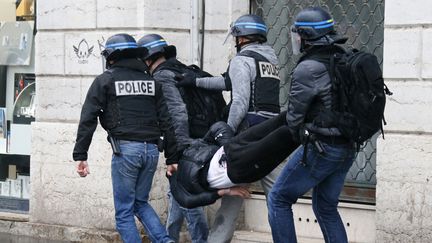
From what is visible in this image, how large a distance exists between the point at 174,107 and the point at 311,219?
1828 millimetres

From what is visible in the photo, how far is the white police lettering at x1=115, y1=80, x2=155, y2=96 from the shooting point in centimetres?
826

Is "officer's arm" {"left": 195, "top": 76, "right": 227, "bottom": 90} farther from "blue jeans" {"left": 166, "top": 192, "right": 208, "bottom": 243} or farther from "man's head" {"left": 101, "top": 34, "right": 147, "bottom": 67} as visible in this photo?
"blue jeans" {"left": 166, "top": 192, "right": 208, "bottom": 243}

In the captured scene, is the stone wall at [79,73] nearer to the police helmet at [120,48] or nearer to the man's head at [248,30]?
the police helmet at [120,48]

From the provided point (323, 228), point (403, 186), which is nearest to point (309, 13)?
point (323, 228)

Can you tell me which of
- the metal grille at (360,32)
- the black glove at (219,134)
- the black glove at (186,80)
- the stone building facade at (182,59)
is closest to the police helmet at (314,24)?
the black glove at (219,134)

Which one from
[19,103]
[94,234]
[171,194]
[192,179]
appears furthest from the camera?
[19,103]

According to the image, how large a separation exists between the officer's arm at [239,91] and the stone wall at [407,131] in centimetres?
132

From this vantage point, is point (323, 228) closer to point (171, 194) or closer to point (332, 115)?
point (332, 115)

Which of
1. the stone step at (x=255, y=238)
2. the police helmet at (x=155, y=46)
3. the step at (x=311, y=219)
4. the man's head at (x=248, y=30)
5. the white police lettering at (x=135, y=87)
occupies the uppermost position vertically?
the man's head at (x=248, y=30)

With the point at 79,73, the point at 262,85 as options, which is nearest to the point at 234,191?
the point at 262,85

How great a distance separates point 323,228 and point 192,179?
40.3 inches

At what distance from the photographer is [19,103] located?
1122 cm

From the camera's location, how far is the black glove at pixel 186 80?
8.55 metres

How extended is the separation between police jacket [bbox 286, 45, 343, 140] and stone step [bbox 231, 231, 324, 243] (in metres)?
2.56
